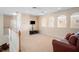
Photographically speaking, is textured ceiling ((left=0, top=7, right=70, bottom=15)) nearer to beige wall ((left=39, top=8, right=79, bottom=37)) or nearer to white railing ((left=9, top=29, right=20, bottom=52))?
beige wall ((left=39, top=8, right=79, bottom=37))

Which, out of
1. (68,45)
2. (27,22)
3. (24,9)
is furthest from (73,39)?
(24,9)

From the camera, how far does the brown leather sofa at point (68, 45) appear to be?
4.88 ft

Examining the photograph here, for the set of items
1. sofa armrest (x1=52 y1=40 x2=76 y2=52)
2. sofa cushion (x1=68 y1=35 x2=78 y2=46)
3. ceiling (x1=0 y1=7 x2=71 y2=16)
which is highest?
ceiling (x1=0 y1=7 x2=71 y2=16)

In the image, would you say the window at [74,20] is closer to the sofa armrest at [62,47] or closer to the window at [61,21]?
the window at [61,21]

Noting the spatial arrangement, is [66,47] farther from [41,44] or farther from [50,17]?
[50,17]

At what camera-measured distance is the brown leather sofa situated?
1.49 meters

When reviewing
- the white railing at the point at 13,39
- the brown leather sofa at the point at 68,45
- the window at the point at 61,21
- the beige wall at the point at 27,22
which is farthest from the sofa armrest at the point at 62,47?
the white railing at the point at 13,39

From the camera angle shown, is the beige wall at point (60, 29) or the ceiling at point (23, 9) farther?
the beige wall at point (60, 29)

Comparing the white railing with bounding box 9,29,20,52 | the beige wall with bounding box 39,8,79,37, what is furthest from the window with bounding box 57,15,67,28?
the white railing with bounding box 9,29,20,52

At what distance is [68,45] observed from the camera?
1656mm
